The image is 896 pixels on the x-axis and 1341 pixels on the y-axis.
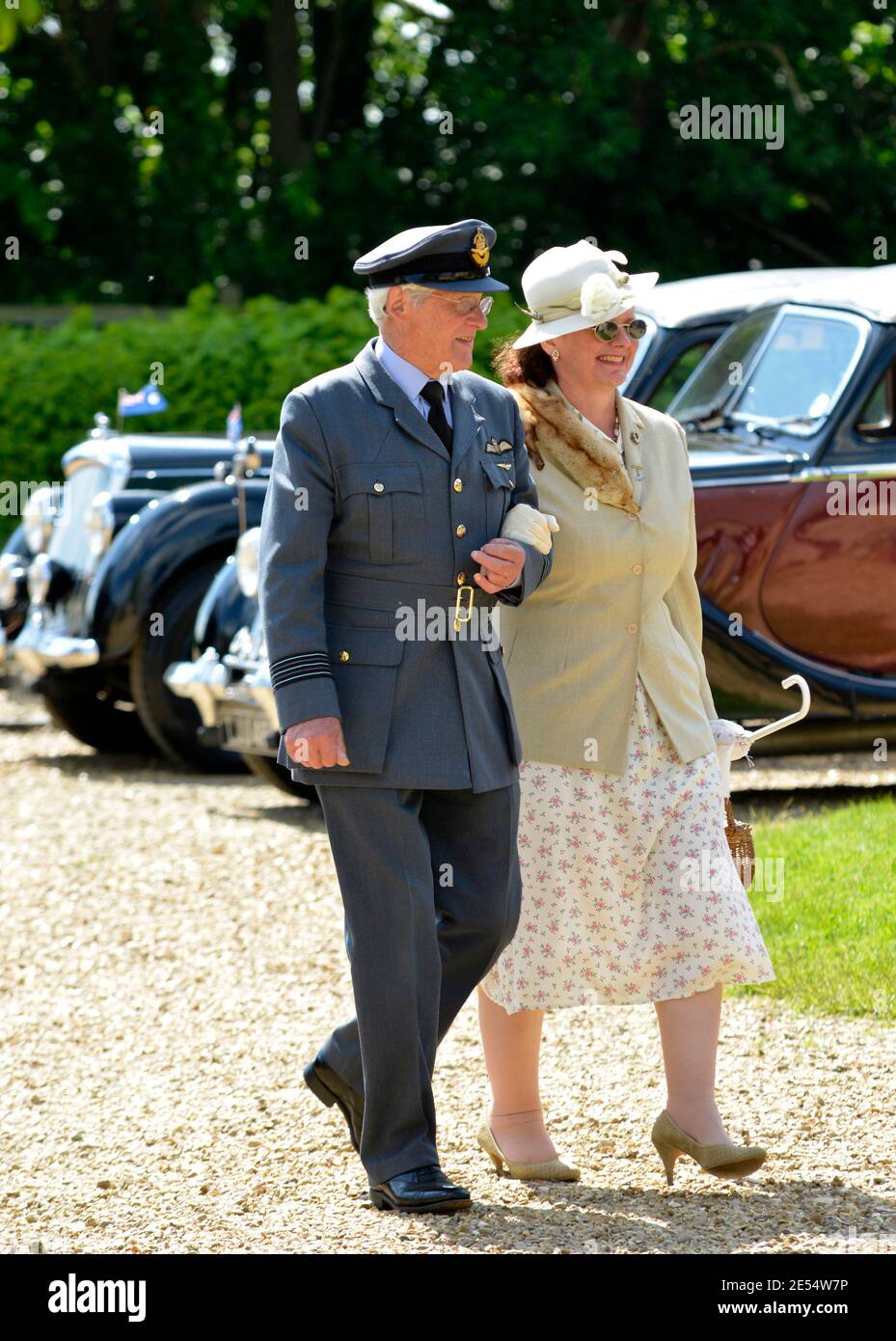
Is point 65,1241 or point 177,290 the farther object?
point 177,290

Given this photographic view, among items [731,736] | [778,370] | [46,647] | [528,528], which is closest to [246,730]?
→ [46,647]

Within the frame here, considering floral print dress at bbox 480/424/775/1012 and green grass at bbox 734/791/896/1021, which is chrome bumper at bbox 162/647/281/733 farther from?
floral print dress at bbox 480/424/775/1012

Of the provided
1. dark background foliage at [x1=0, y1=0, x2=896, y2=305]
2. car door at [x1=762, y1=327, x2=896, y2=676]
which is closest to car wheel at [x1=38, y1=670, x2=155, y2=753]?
car door at [x1=762, y1=327, x2=896, y2=676]

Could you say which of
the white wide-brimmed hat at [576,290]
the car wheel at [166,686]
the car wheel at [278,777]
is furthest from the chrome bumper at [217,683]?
the white wide-brimmed hat at [576,290]

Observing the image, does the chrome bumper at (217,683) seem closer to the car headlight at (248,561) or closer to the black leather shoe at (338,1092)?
the car headlight at (248,561)

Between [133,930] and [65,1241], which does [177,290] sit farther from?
[65,1241]

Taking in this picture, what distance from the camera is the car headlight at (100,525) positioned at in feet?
32.2

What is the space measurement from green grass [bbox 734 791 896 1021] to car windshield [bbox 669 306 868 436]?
5.31 ft

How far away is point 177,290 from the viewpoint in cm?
2130

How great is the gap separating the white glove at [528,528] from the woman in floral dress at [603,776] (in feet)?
0.63

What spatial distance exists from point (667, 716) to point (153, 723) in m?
5.79

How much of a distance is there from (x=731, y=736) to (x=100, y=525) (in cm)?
630

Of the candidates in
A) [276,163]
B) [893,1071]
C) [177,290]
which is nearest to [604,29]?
[276,163]

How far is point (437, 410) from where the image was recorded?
3.78m
